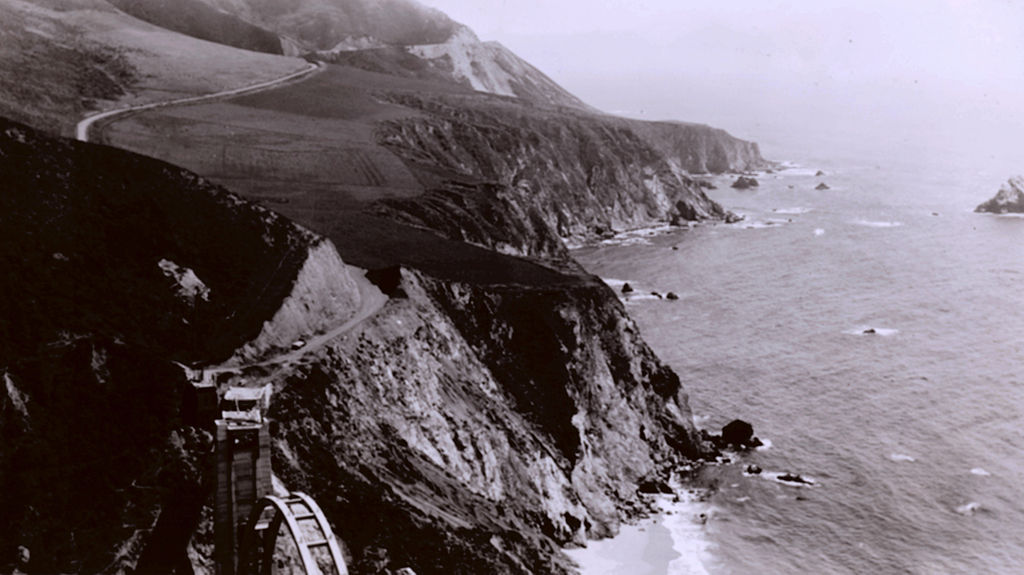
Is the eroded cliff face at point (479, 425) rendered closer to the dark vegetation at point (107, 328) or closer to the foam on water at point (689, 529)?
the foam on water at point (689, 529)

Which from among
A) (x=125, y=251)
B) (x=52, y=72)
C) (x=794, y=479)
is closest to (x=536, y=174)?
(x=52, y=72)

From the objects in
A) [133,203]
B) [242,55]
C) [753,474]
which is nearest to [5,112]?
[133,203]

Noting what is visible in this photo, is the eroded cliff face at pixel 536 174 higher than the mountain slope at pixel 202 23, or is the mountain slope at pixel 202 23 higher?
the mountain slope at pixel 202 23

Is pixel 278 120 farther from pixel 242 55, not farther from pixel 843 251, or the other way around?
pixel 843 251

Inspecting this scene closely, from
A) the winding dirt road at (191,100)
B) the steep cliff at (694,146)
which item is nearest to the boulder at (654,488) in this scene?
the winding dirt road at (191,100)

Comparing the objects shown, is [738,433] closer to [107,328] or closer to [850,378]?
[850,378]

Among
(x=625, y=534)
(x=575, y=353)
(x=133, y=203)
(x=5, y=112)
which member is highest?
(x=5, y=112)
